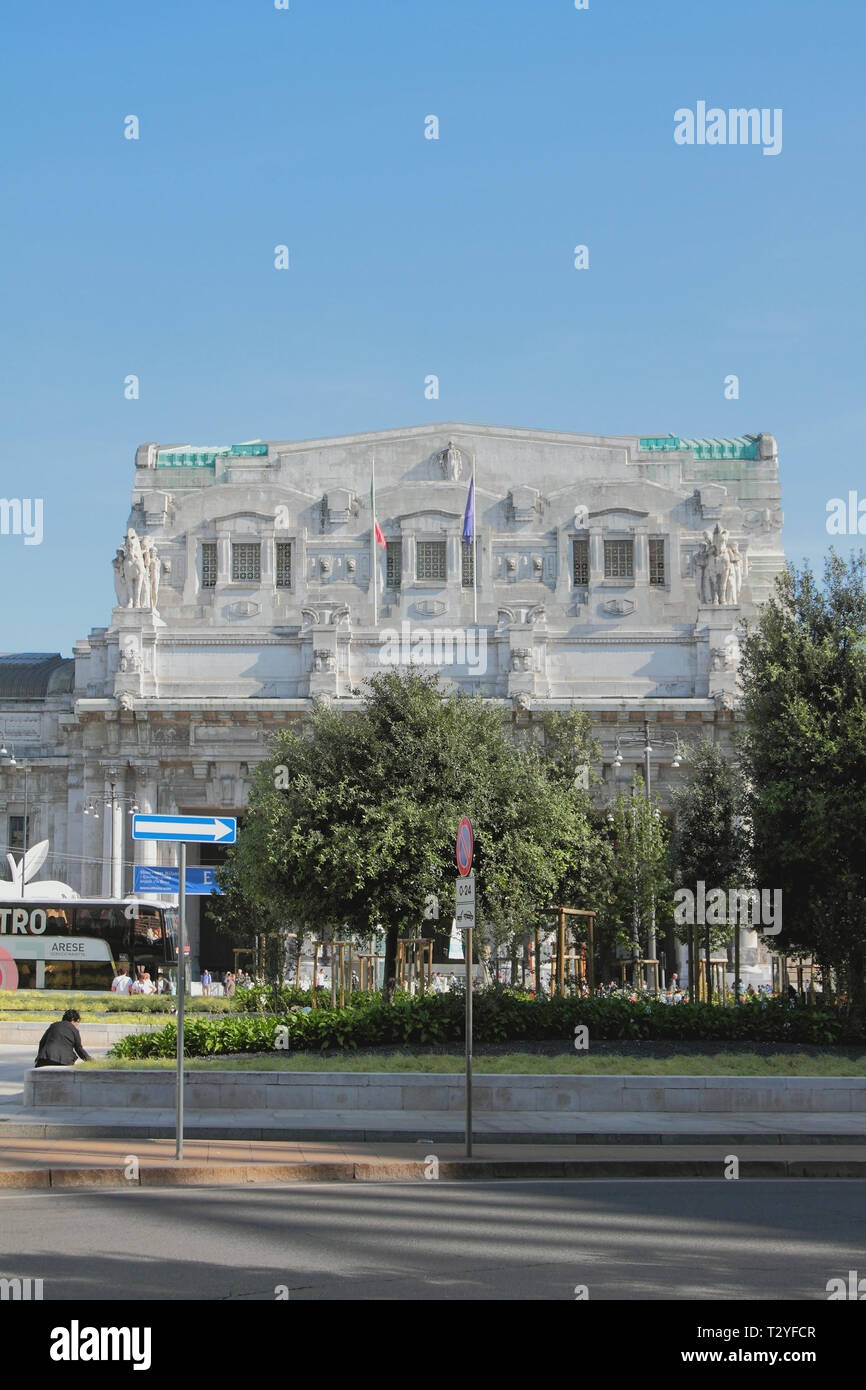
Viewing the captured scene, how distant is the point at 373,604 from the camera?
237ft

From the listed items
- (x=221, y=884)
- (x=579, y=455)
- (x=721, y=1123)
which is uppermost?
(x=579, y=455)

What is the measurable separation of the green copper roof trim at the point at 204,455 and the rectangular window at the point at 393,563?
8.71 meters

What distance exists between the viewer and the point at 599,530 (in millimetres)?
72938

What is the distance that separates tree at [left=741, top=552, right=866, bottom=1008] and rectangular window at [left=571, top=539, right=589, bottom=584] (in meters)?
43.9

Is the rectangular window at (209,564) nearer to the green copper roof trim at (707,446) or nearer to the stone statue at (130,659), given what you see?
the stone statue at (130,659)

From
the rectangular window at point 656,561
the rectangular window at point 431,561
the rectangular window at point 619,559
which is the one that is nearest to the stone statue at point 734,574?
the rectangular window at point 656,561

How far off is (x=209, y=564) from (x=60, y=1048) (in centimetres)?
5281

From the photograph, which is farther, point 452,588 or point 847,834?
point 452,588

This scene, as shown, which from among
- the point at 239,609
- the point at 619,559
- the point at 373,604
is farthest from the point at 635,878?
the point at 239,609

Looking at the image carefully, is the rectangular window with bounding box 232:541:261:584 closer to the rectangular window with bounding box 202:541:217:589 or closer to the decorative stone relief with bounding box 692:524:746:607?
the rectangular window with bounding box 202:541:217:589

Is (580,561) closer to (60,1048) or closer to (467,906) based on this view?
(60,1048)
